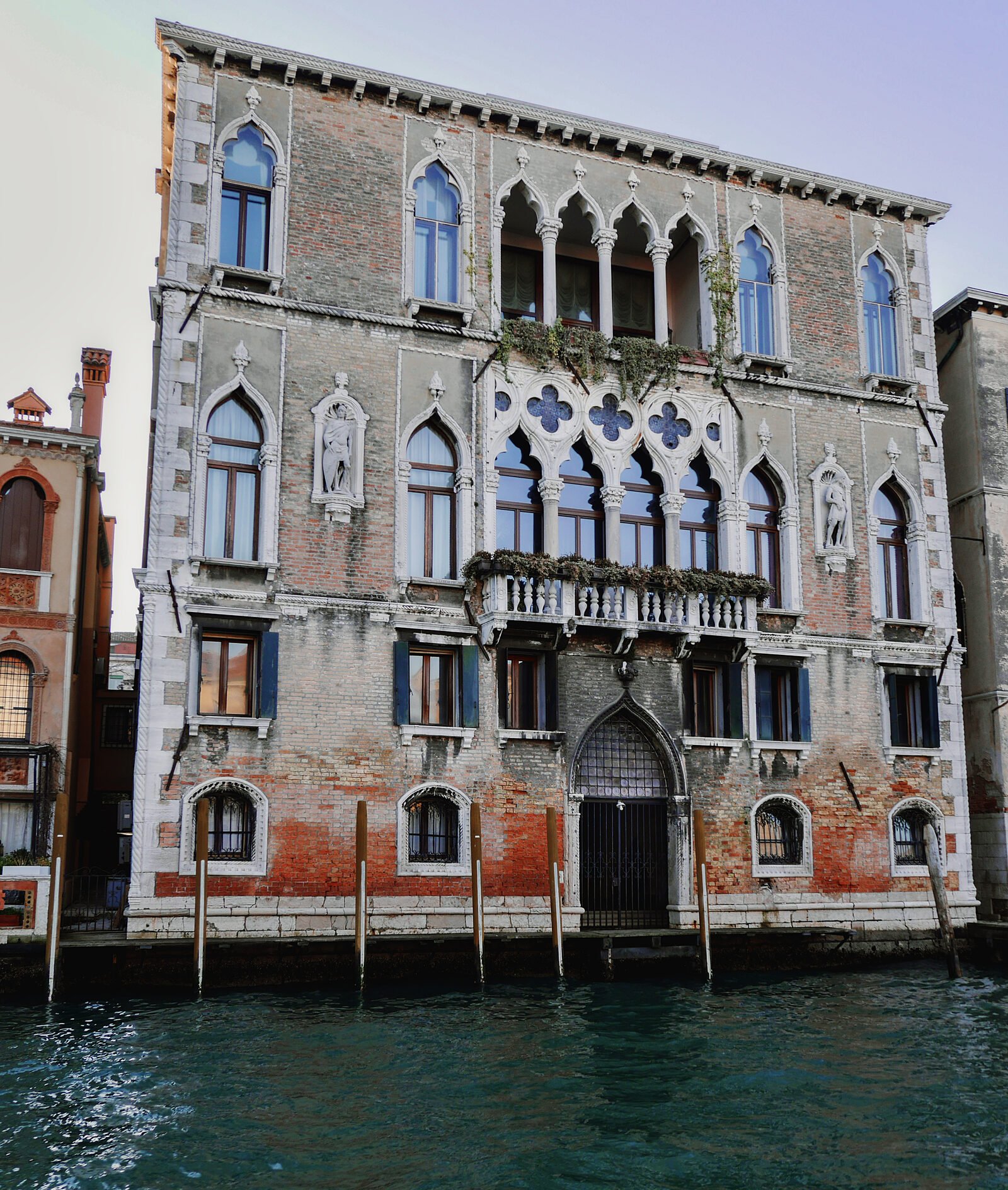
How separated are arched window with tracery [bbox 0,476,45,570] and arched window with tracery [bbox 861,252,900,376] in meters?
13.8

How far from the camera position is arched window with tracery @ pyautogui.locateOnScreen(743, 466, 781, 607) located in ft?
63.1

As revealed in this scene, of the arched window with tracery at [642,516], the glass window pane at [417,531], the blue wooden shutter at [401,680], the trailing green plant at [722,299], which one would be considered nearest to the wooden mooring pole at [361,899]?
the blue wooden shutter at [401,680]

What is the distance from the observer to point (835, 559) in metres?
19.4

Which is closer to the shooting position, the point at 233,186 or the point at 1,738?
the point at 233,186

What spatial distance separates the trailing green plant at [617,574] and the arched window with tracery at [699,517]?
643mm

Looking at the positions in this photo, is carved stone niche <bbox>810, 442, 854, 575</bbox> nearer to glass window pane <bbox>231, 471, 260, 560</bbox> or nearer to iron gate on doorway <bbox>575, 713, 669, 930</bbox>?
iron gate on doorway <bbox>575, 713, 669, 930</bbox>

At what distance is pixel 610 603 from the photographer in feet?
57.1

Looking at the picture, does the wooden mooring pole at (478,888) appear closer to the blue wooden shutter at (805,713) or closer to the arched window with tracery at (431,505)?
the arched window with tracery at (431,505)

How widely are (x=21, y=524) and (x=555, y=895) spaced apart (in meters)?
11.1

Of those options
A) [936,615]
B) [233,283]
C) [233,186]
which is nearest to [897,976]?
[936,615]

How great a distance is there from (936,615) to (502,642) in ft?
24.3

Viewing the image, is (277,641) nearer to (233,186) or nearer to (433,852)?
(433,852)

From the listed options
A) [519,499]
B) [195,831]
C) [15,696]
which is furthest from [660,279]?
[15,696]

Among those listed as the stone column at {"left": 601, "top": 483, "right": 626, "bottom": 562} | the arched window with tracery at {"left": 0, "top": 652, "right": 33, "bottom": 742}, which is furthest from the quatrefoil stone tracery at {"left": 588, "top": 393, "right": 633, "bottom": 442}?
the arched window with tracery at {"left": 0, "top": 652, "right": 33, "bottom": 742}
